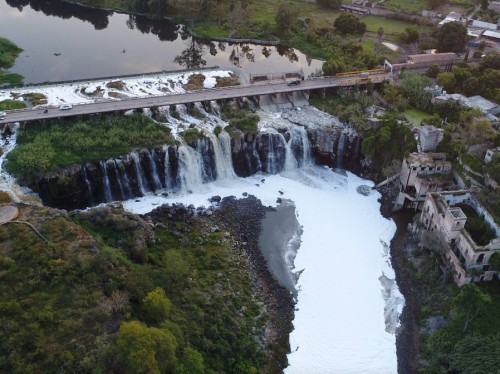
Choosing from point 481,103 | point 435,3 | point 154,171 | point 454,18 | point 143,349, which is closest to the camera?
point 143,349

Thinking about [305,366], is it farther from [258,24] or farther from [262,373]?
[258,24]

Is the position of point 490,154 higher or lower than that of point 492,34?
lower

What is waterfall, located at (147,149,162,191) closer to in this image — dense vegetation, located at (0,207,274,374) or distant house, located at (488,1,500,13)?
dense vegetation, located at (0,207,274,374)

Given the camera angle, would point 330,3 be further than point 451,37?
Yes

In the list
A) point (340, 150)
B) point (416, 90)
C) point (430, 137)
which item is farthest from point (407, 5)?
point (430, 137)

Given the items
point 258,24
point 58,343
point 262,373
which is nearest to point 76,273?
point 58,343

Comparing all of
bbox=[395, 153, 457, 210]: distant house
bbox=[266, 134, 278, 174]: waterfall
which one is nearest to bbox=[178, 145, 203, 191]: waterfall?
bbox=[266, 134, 278, 174]: waterfall

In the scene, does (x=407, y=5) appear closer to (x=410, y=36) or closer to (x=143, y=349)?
(x=410, y=36)
